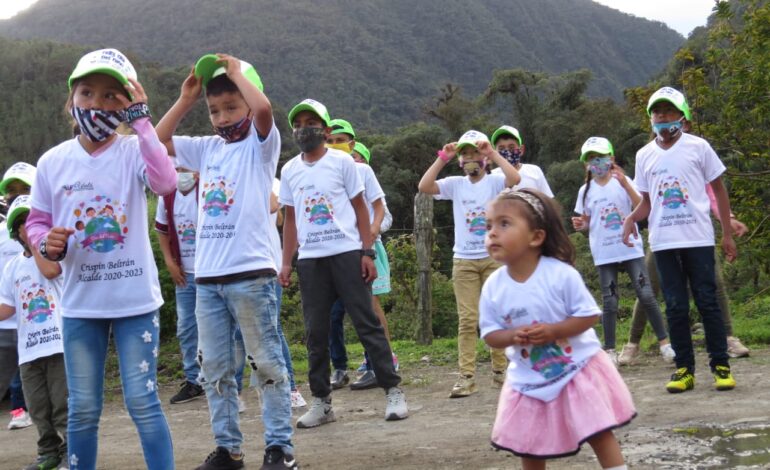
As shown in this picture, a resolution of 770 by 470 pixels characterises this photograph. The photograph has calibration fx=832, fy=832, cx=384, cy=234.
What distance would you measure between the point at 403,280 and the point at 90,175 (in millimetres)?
11425

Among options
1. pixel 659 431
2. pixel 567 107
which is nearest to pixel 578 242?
pixel 659 431

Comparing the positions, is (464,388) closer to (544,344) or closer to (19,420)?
(544,344)

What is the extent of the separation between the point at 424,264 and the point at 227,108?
6.61 m

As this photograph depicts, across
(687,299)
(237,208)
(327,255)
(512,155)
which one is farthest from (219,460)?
(512,155)

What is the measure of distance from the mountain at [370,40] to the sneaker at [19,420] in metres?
95.9

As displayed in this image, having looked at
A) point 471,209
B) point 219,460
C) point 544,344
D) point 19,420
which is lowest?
→ point 19,420

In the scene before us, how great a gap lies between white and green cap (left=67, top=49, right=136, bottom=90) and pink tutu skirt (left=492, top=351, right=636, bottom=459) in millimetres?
2333

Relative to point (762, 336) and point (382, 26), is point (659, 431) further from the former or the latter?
point (382, 26)

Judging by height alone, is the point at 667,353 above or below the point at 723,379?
below

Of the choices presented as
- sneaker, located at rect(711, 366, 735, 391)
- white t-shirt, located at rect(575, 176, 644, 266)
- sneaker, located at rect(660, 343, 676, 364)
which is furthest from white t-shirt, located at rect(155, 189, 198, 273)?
sneaker, located at rect(660, 343, 676, 364)

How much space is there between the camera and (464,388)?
271 inches

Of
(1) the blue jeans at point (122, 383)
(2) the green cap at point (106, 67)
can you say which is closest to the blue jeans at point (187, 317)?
(1) the blue jeans at point (122, 383)

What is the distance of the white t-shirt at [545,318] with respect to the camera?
3.41 m

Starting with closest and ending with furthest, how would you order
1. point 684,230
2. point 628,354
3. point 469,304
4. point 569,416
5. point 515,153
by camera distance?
point 569,416, point 684,230, point 469,304, point 515,153, point 628,354
